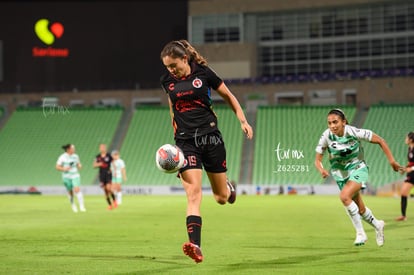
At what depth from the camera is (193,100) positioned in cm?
1012

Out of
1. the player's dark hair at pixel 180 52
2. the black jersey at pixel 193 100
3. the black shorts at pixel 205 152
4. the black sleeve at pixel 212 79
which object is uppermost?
the player's dark hair at pixel 180 52

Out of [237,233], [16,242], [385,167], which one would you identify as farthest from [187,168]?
[385,167]

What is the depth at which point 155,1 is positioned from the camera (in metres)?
58.7

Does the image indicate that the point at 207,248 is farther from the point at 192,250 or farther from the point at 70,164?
the point at 70,164

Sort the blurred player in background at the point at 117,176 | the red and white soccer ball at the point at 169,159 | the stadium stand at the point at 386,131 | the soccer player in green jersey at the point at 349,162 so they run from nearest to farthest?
the red and white soccer ball at the point at 169,159 < the soccer player in green jersey at the point at 349,162 < the blurred player in background at the point at 117,176 < the stadium stand at the point at 386,131

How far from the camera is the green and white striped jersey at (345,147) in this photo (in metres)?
13.3

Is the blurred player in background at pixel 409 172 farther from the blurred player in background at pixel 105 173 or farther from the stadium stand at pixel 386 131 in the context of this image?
the stadium stand at pixel 386 131

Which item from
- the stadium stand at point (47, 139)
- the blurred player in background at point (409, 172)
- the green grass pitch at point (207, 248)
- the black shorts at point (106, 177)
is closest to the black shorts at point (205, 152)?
the green grass pitch at point (207, 248)

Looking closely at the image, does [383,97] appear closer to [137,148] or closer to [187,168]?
[137,148]

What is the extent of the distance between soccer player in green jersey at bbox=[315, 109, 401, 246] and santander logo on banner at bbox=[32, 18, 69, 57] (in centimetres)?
4160

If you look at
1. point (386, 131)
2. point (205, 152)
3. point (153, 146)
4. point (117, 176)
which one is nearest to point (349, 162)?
point (205, 152)

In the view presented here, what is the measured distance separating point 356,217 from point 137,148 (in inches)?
1499

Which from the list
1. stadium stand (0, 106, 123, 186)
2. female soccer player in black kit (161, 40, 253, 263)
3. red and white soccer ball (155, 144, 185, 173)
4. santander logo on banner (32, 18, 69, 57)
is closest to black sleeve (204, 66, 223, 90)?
female soccer player in black kit (161, 40, 253, 263)

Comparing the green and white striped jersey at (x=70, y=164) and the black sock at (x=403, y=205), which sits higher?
the green and white striped jersey at (x=70, y=164)
